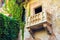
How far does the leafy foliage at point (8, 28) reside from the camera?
12.3 metres

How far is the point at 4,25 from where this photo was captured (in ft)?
41.0

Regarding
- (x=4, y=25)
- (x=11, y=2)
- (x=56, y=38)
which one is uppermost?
(x=11, y=2)

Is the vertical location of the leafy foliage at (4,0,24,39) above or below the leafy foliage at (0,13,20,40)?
above

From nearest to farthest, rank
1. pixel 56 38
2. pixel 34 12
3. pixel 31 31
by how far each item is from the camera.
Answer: pixel 56 38 → pixel 31 31 → pixel 34 12

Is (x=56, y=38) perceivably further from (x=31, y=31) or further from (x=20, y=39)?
(x=20, y=39)

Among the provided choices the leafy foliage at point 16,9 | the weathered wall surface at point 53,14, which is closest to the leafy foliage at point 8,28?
the leafy foliage at point 16,9

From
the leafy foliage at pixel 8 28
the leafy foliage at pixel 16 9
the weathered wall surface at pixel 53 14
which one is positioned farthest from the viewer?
the leafy foliage at pixel 16 9

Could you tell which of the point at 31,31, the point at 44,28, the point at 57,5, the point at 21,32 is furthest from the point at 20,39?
the point at 57,5

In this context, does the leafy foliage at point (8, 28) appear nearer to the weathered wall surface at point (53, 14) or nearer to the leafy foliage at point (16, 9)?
the leafy foliage at point (16, 9)

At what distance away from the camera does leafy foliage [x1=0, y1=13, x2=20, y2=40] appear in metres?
12.3

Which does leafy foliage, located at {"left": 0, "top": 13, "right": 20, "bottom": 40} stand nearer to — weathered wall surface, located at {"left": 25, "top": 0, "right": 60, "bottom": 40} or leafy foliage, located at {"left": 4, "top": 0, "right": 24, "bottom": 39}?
leafy foliage, located at {"left": 4, "top": 0, "right": 24, "bottom": 39}

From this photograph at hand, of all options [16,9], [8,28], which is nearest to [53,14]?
[16,9]

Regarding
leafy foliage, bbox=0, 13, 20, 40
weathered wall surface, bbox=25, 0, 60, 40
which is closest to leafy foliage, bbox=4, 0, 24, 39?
leafy foliage, bbox=0, 13, 20, 40

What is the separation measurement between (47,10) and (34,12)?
129cm
